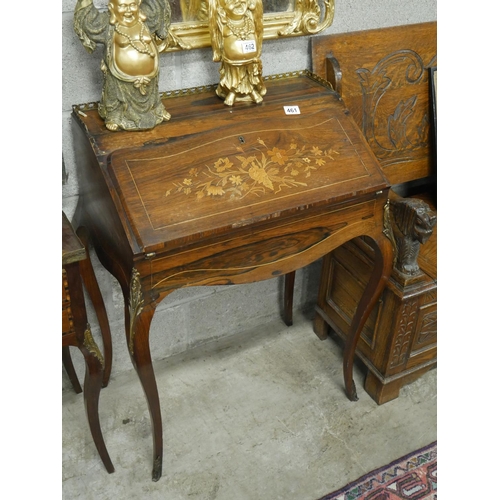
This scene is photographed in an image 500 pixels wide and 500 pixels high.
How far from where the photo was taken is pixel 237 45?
1597 mm

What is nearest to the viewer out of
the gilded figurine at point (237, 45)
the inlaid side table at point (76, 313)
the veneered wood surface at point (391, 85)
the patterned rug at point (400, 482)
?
the inlaid side table at point (76, 313)

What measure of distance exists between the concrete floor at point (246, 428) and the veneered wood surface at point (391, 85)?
85 centimetres

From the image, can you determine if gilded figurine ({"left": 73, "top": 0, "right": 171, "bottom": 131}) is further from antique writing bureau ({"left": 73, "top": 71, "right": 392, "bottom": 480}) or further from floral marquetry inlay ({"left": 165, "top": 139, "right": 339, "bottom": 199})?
floral marquetry inlay ({"left": 165, "top": 139, "right": 339, "bottom": 199})

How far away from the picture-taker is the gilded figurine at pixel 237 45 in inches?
62.2

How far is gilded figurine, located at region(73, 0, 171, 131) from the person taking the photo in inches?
55.0

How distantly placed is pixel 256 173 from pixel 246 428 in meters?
0.98

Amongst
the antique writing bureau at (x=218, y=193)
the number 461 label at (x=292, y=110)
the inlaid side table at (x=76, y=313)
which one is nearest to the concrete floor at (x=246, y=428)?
the antique writing bureau at (x=218, y=193)

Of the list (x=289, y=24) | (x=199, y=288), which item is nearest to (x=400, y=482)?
(x=199, y=288)

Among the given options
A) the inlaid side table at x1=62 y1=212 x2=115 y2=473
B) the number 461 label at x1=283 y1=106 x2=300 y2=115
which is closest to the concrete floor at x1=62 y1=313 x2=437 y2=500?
the inlaid side table at x1=62 y1=212 x2=115 y2=473

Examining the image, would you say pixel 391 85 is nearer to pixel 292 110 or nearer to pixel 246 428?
pixel 292 110

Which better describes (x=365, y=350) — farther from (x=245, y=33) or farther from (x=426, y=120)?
(x=245, y=33)

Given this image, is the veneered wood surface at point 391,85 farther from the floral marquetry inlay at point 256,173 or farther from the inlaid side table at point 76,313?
the inlaid side table at point 76,313

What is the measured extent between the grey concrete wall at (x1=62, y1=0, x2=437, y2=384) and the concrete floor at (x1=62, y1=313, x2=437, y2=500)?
101 millimetres

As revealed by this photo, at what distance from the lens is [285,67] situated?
1.93 meters
